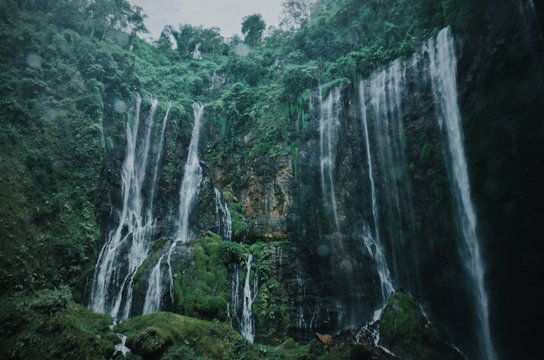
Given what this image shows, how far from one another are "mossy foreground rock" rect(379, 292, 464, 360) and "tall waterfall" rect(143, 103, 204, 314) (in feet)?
29.0

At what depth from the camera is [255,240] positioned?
1644 centimetres

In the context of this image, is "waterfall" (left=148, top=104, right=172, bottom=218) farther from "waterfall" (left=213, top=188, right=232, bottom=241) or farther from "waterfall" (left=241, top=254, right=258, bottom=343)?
"waterfall" (left=241, top=254, right=258, bottom=343)

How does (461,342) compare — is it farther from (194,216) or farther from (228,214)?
(194,216)

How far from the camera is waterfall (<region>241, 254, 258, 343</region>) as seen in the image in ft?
41.1

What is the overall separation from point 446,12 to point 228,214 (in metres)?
15.1

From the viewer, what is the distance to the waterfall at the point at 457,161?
12.3m

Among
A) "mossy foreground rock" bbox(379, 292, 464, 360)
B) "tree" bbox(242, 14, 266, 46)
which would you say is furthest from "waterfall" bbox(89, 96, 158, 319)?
"tree" bbox(242, 14, 266, 46)

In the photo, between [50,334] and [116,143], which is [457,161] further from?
[116,143]

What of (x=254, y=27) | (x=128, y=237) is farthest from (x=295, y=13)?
(x=128, y=237)

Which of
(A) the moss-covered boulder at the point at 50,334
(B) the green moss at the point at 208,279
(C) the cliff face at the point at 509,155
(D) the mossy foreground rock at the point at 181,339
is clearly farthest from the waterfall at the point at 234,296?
(C) the cliff face at the point at 509,155

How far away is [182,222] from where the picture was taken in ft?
58.2

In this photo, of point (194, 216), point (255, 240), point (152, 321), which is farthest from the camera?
point (194, 216)

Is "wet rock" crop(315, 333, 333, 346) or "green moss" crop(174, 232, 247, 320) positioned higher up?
"green moss" crop(174, 232, 247, 320)

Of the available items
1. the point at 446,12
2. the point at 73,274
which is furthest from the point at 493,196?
the point at 73,274
